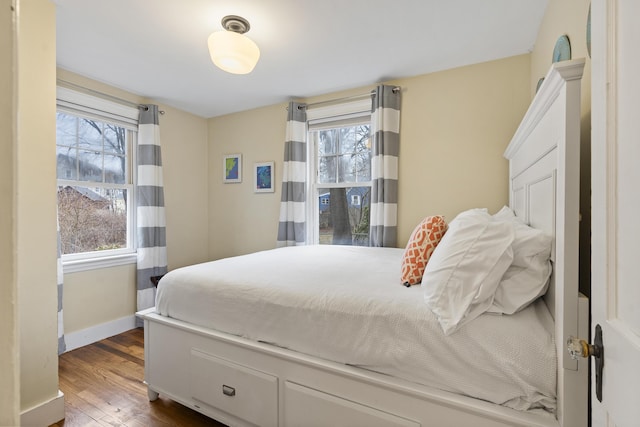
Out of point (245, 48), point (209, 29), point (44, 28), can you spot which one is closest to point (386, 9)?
point (245, 48)

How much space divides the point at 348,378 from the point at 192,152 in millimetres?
3360

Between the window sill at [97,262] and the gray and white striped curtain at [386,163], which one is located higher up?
the gray and white striped curtain at [386,163]

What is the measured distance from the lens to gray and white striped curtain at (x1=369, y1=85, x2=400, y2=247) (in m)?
2.71

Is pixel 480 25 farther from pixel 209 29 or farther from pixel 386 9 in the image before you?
pixel 209 29

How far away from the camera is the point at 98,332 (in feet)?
8.96

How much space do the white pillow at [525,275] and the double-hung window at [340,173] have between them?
199 cm

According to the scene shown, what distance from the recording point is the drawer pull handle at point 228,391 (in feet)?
4.80

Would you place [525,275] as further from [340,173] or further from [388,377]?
[340,173]

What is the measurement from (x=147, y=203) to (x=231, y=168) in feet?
3.44

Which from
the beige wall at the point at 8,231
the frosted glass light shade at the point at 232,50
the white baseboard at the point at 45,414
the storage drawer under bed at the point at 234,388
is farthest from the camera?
the frosted glass light shade at the point at 232,50

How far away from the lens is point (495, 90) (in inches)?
94.6

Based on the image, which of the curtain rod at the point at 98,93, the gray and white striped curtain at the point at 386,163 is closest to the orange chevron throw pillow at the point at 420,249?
the gray and white striped curtain at the point at 386,163

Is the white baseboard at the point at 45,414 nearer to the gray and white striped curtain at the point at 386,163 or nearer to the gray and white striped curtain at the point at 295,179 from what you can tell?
the gray and white striped curtain at the point at 295,179
